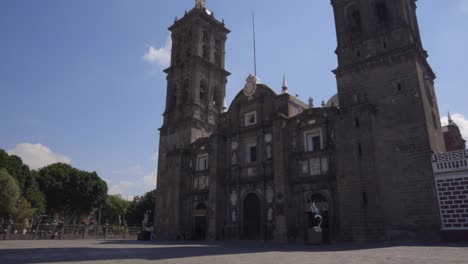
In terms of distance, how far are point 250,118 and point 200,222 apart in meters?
11.4

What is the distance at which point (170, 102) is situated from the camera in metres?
42.5

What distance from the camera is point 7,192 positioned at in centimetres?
3716

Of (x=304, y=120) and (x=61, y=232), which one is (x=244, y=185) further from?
(x=61, y=232)

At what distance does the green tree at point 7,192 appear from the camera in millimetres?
36906

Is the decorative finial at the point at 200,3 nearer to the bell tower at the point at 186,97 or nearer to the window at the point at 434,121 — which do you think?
the bell tower at the point at 186,97

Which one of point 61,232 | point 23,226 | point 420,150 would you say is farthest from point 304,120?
point 23,226

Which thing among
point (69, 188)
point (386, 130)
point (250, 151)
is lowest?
point (69, 188)

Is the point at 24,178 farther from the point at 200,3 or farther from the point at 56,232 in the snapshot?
the point at 200,3

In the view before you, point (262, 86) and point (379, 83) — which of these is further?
point (262, 86)

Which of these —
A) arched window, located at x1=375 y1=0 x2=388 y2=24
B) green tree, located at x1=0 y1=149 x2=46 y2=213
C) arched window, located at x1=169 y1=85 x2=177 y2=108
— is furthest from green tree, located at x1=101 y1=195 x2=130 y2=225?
arched window, located at x1=375 y1=0 x2=388 y2=24

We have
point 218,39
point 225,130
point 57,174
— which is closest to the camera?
point 225,130

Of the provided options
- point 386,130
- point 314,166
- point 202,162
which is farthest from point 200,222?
point 386,130

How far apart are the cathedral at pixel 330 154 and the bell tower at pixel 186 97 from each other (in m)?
0.20

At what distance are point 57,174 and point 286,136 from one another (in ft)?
118
